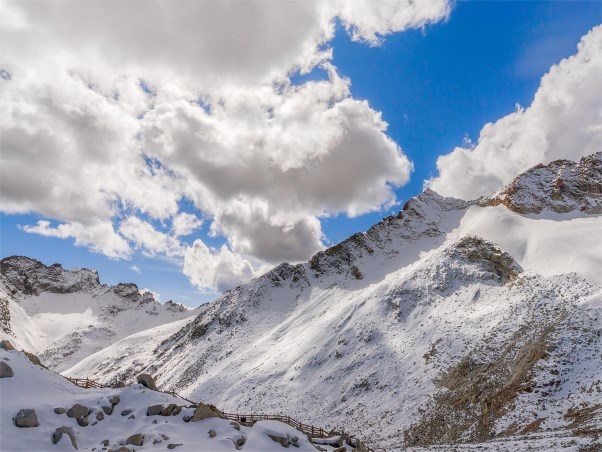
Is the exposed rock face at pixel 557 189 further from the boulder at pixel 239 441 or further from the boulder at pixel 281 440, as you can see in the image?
the boulder at pixel 239 441

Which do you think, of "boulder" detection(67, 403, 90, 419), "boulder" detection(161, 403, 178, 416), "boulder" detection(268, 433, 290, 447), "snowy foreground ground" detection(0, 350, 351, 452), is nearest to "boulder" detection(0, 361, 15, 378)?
"snowy foreground ground" detection(0, 350, 351, 452)

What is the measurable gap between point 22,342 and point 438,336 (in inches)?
5199

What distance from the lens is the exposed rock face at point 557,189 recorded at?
7450 centimetres

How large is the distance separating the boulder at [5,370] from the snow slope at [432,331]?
96.8 ft

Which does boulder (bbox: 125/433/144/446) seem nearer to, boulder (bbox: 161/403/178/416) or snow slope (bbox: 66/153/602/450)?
boulder (bbox: 161/403/178/416)

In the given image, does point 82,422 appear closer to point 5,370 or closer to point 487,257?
point 5,370

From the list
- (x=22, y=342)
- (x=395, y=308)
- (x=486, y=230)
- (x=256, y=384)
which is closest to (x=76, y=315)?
(x=22, y=342)

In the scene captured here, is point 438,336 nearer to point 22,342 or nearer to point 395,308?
point 395,308

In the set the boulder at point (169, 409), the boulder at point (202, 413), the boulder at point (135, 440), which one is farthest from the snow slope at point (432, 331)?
Answer: the boulder at point (135, 440)

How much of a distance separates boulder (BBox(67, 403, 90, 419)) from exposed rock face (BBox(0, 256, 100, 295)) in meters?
181

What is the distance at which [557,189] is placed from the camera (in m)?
78.2

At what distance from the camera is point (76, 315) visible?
160 meters

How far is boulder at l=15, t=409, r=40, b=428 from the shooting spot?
16406mm

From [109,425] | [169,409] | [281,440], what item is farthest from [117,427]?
[281,440]
